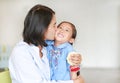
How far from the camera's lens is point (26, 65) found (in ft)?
4.07

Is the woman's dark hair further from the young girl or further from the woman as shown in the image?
the young girl

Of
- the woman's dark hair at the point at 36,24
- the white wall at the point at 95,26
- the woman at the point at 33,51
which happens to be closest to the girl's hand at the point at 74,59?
the woman at the point at 33,51

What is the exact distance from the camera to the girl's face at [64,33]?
152cm

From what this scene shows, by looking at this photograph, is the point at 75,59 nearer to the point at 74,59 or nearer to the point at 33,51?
the point at 74,59

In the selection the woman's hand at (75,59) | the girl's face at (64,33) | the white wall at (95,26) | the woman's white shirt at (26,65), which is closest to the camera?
the woman's white shirt at (26,65)

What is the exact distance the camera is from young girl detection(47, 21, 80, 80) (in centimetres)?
144

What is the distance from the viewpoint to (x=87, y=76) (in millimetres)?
3219

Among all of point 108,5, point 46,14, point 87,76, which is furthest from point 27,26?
point 108,5

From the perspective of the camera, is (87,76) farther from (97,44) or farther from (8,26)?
(8,26)

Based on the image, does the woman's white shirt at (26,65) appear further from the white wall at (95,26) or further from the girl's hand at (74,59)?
the white wall at (95,26)

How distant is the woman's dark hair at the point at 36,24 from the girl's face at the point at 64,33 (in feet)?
0.67

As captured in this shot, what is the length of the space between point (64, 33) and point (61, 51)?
0.13 metres

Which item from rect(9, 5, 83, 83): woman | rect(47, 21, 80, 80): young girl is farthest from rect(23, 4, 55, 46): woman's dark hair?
rect(47, 21, 80, 80): young girl

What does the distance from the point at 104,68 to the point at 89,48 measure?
0.36 metres
